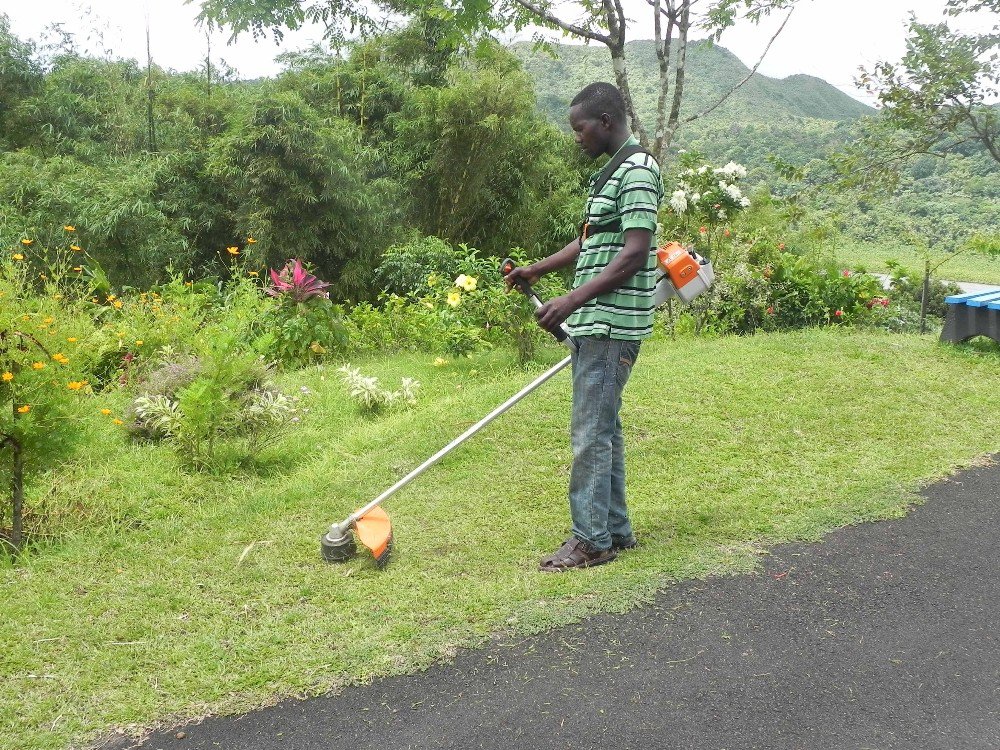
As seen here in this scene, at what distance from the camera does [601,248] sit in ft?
9.72

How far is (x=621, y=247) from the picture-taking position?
9.61 ft

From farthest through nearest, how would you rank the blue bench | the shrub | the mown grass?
the blue bench
the shrub
the mown grass

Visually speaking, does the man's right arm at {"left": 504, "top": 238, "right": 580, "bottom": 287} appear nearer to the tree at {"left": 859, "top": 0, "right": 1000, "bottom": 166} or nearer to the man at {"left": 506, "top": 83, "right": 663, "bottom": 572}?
the man at {"left": 506, "top": 83, "right": 663, "bottom": 572}

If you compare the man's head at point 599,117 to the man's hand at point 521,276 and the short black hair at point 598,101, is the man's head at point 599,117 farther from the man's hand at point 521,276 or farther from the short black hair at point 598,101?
the man's hand at point 521,276

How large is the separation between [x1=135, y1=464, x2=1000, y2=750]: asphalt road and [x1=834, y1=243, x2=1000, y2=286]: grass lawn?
7628mm

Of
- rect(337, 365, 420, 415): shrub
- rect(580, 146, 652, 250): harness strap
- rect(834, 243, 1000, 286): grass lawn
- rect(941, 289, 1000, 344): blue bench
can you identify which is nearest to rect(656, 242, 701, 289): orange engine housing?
rect(580, 146, 652, 250): harness strap

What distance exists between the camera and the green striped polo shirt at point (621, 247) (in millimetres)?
2842

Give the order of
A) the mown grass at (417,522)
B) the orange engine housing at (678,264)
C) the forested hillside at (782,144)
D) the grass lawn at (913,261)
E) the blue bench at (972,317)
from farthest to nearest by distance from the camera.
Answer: the forested hillside at (782,144), the grass lawn at (913,261), the blue bench at (972,317), the orange engine housing at (678,264), the mown grass at (417,522)

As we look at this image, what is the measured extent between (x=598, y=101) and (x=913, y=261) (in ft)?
45.4

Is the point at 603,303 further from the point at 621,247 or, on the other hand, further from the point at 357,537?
the point at 357,537

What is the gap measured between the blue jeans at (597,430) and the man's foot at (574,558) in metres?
0.03

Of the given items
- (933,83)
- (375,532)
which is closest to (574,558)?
(375,532)

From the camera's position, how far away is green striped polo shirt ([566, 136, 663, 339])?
2842 mm

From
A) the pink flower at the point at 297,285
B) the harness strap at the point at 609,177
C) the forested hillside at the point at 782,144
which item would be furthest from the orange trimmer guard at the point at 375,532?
the forested hillside at the point at 782,144
